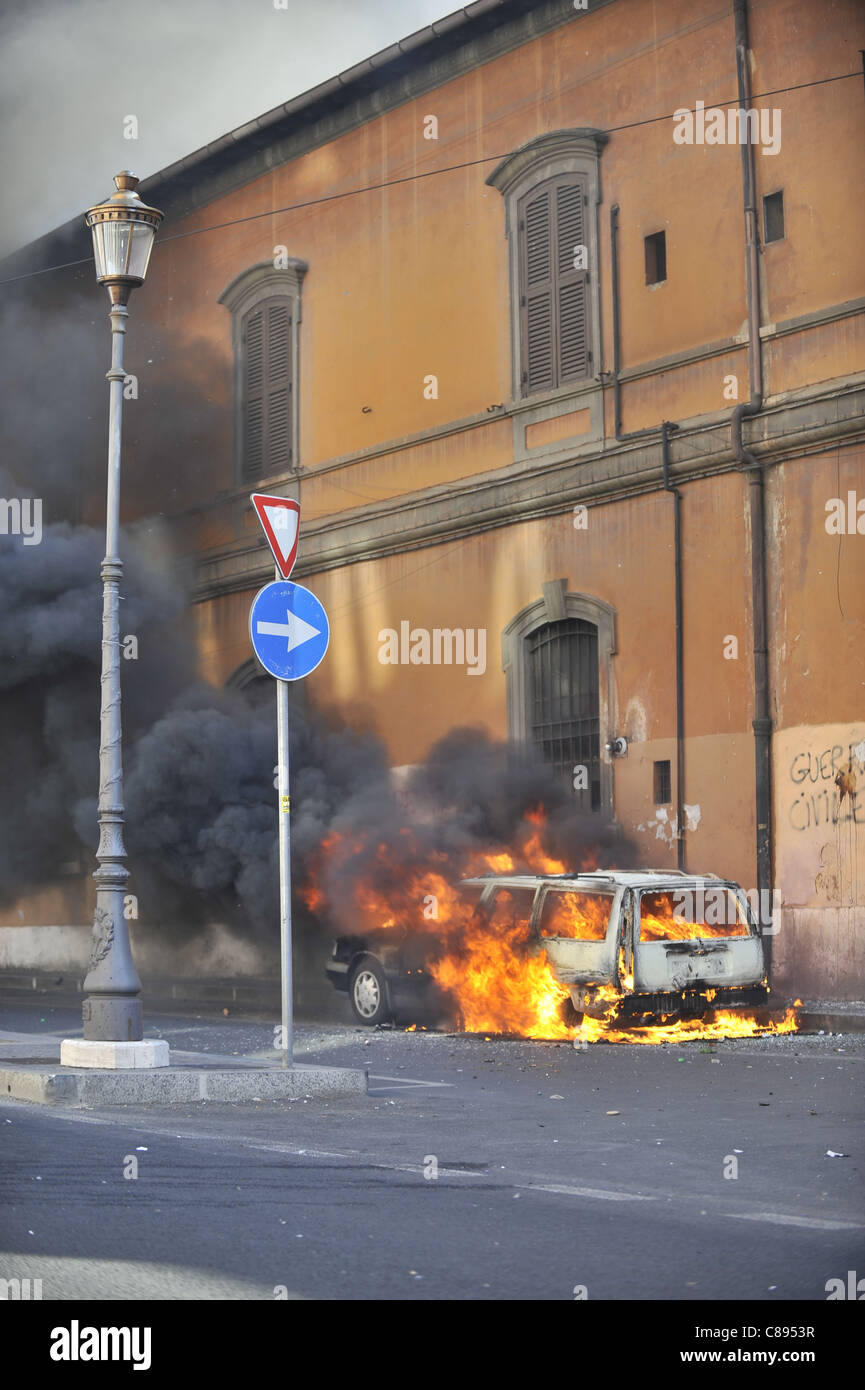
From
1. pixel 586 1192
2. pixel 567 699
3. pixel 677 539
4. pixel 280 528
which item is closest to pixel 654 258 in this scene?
pixel 677 539

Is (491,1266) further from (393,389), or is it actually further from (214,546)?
(214,546)

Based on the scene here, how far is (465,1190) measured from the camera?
7633 millimetres

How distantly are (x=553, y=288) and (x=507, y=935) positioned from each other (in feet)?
30.1

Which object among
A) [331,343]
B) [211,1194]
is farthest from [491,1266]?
[331,343]

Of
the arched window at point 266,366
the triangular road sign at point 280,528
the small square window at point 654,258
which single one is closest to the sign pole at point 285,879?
the triangular road sign at point 280,528

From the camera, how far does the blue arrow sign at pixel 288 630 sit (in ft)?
38.3

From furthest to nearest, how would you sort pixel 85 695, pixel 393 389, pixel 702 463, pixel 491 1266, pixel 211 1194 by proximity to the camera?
pixel 85 695 → pixel 393 389 → pixel 702 463 → pixel 211 1194 → pixel 491 1266

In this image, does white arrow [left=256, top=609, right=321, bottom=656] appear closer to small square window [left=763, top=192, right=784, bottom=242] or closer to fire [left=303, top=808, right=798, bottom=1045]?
fire [left=303, top=808, right=798, bottom=1045]

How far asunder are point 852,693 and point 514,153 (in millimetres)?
8641

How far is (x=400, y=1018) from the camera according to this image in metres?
17.5

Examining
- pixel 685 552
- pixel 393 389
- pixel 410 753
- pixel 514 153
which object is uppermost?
pixel 514 153

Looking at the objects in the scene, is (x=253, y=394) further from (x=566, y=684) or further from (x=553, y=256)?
(x=566, y=684)

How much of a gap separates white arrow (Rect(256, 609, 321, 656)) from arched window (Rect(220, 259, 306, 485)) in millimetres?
14266

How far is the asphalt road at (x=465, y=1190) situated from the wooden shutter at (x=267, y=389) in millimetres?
15176
